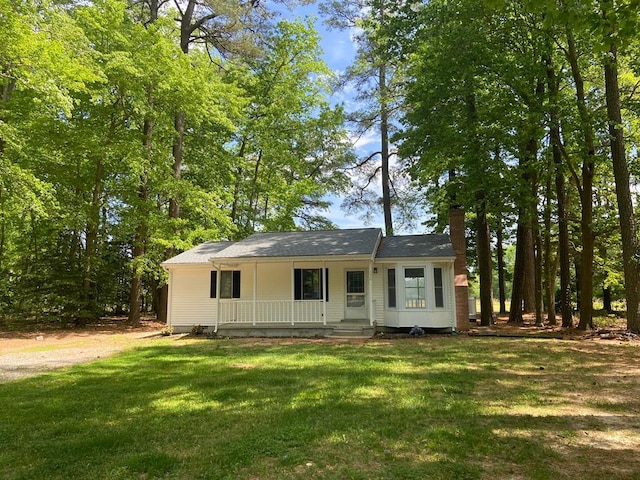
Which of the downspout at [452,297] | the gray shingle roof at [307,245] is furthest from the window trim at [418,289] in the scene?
the gray shingle roof at [307,245]

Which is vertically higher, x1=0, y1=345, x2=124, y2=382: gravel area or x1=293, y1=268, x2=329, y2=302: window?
x1=293, y1=268, x2=329, y2=302: window

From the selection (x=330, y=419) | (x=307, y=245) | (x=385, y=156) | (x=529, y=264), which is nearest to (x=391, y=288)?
(x=307, y=245)

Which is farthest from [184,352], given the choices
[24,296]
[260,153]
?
[260,153]

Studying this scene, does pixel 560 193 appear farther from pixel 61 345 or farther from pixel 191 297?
pixel 61 345

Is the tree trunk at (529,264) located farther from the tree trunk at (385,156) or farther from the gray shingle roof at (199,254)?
the gray shingle roof at (199,254)

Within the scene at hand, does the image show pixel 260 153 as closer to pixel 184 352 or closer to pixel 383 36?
pixel 383 36

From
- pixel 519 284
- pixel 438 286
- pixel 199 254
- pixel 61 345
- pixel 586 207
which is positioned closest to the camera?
pixel 61 345

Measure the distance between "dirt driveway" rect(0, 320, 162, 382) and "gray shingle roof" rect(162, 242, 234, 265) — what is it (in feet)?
9.59

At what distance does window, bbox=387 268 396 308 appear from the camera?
14.7 metres

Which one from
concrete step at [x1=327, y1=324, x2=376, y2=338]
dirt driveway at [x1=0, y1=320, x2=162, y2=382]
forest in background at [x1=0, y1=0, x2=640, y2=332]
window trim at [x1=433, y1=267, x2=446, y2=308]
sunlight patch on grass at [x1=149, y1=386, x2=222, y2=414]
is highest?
forest in background at [x1=0, y1=0, x2=640, y2=332]

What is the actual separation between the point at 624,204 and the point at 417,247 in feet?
20.7

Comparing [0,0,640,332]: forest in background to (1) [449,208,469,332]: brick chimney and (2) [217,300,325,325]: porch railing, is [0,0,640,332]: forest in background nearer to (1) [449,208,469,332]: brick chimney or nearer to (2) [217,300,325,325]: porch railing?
(1) [449,208,469,332]: brick chimney

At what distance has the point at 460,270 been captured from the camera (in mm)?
14625

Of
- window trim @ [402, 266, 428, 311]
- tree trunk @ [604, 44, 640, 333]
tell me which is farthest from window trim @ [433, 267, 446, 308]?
tree trunk @ [604, 44, 640, 333]
